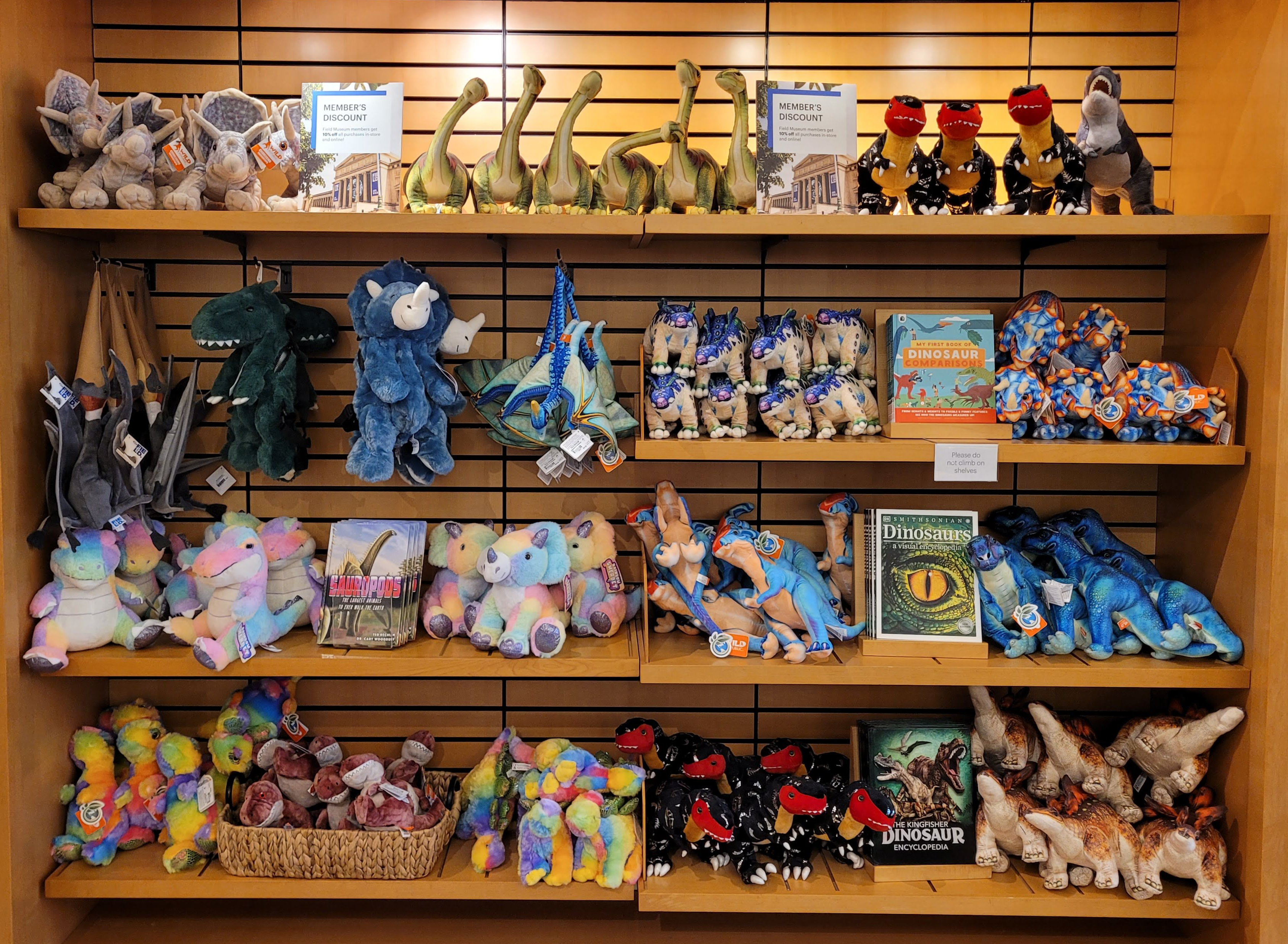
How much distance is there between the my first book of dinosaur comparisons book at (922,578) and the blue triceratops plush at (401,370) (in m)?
0.98

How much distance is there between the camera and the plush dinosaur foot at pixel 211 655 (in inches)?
73.7

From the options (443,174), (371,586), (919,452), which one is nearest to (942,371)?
(919,452)

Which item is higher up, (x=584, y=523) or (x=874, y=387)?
(x=874, y=387)

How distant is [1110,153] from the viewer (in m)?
1.90

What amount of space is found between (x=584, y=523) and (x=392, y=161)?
0.89 metres

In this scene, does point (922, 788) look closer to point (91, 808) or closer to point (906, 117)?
point (906, 117)

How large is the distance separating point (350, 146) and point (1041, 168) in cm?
145

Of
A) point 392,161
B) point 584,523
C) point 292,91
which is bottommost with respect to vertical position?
point 584,523

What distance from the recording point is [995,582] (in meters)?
1.97

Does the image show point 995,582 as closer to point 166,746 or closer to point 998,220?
point 998,220

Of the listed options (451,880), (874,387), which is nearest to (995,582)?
(874,387)

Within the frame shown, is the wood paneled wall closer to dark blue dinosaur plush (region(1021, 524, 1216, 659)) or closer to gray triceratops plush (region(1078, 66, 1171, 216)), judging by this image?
gray triceratops plush (region(1078, 66, 1171, 216))

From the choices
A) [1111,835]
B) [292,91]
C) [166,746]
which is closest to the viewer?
[1111,835]

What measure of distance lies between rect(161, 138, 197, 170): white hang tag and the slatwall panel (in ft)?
0.94
